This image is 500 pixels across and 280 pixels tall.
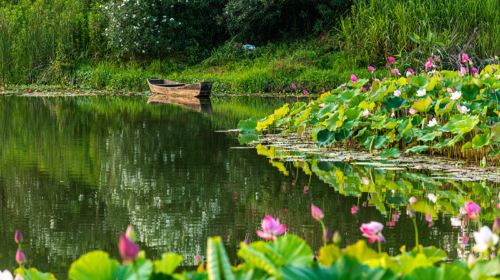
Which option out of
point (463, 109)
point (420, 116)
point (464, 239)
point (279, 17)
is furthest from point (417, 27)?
point (464, 239)

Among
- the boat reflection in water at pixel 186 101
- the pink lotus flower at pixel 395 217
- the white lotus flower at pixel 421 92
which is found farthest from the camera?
the boat reflection in water at pixel 186 101

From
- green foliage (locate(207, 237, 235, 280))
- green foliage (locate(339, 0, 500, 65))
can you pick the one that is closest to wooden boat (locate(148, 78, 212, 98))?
green foliage (locate(339, 0, 500, 65))

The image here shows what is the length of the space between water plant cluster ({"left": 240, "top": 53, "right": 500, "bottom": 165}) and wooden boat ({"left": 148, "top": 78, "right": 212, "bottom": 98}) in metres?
9.14

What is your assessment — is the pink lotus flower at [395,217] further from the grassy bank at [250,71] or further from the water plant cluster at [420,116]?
the grassy bank at [250,71]

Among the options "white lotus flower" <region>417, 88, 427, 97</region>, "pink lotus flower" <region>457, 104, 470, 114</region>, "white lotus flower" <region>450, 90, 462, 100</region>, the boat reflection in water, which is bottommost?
the boat reflection in water

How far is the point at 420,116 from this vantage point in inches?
318

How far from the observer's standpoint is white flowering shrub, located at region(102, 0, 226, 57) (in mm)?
22156

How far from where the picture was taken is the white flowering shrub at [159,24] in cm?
2216

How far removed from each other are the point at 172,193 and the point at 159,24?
16485 millimetres

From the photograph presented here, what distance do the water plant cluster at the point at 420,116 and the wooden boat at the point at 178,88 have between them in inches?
360

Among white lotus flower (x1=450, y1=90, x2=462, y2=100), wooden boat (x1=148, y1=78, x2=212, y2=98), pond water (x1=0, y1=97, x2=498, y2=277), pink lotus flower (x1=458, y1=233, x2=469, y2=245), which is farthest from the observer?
wooden boat (x1=148, y1=78, x2=212, y2=98)

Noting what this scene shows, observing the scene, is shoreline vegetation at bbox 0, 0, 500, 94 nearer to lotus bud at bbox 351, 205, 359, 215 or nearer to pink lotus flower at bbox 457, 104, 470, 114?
pink lotus flower at bbox 457, 104, 470, 114

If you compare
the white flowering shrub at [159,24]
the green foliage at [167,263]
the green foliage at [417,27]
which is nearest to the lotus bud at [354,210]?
the green foliage at [167,263]

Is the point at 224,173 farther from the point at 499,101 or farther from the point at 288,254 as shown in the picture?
the point at 288,254
